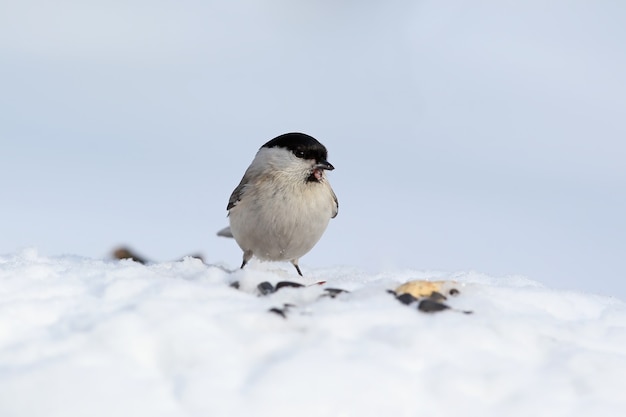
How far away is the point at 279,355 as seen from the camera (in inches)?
126

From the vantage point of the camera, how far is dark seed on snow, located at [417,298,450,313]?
3.73 metres

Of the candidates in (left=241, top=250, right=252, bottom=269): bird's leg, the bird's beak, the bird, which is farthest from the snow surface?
(left=241, top=250, right=252, bottom=269): bird's leg

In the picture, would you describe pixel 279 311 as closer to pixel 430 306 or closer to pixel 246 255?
pixel 430 306

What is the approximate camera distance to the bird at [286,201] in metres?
6.77

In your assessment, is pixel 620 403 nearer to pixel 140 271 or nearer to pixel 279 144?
pixel 140 271

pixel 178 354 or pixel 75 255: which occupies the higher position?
pixel 178 354

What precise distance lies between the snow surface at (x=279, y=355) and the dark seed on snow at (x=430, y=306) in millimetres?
44

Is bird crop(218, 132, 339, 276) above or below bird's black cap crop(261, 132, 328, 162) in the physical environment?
below

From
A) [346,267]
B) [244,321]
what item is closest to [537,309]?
[244,321]

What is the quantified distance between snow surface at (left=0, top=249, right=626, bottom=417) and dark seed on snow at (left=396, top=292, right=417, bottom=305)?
45mm

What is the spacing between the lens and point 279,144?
714 centimetres

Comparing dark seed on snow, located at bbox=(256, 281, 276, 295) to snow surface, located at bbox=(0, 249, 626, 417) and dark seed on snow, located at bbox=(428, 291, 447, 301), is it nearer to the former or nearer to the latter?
snow surface, located at bbox=(0, 249, 626, 417)

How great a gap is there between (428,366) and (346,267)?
3.36 metres

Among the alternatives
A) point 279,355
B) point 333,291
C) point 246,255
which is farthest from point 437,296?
point 246,255
